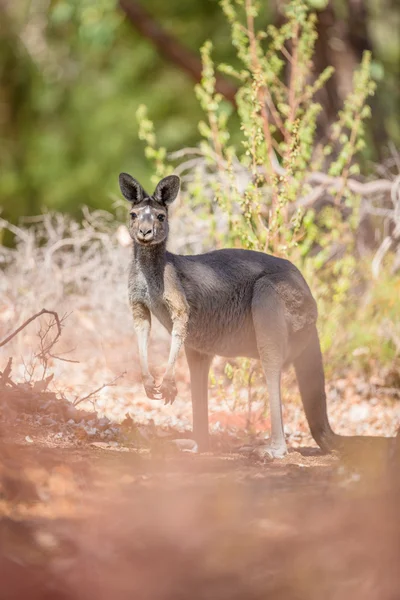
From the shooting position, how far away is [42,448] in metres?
4.75

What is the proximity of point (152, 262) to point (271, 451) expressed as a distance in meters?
1.35

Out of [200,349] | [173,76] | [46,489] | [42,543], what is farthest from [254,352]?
[173,76]

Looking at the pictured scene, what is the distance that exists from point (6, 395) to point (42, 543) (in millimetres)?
2279

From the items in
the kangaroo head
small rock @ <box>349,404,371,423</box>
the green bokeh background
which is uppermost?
the green bokeh background

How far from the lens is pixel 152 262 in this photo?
502cm

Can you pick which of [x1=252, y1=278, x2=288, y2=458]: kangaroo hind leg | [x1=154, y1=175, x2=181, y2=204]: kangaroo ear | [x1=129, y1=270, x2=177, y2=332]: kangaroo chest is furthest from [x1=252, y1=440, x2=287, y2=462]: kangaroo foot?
[x1=154, y1=175, x2=181, y2=204]: kangaroo ear

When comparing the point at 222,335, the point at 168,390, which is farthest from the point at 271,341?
the point at 168,390

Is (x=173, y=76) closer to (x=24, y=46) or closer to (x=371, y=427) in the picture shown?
(x=24, y=46)

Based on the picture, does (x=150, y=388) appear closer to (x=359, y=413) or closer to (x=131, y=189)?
(x=131, y=189)

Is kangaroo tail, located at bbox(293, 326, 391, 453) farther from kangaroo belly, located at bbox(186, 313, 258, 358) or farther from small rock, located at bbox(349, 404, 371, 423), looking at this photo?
small rock, located at bbox(349, 404, 371, 423)

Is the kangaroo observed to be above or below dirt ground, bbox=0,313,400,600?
above

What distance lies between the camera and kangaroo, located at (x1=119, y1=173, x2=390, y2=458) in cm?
500

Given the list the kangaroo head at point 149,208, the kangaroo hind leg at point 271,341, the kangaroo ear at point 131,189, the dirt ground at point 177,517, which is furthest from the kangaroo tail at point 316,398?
the kangaroo ear at point 131,189

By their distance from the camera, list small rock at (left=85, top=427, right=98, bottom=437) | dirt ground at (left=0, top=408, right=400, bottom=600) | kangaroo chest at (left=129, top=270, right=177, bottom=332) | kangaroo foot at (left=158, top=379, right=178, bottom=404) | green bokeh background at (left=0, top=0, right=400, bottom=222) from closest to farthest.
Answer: dirt ground at (left=0, top=408, right=400, bottom=600) < kangaroo foot at (left=158, top=379, right=178, bottom=404) < kangaroo chest at (left=129, top=270, right=177, bottom=332) < small rock at (left=85, top=427, right=98, bottom=437) < green bokeh background at (left=0, top=0, right=400, bottom=222)
